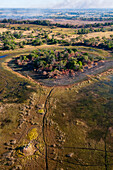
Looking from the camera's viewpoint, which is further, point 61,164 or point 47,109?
point 47,109

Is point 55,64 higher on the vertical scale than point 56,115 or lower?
higher

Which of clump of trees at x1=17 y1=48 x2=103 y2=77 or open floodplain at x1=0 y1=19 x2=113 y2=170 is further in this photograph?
clump of trees at x1=17 y1=48 x2=103 y2=77

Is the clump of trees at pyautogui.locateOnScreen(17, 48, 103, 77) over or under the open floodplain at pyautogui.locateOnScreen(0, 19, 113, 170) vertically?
over

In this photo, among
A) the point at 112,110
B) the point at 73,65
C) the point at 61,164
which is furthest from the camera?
the point at 73,65

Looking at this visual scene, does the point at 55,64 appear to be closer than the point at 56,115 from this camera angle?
No

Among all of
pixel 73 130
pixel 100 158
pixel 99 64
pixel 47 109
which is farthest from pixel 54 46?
pixel 100 158

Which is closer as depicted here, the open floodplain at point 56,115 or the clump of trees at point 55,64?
the open floodplain at point 56,115

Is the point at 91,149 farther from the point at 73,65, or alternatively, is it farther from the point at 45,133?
the point at 73,65

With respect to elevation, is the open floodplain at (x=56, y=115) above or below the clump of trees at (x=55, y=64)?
below
